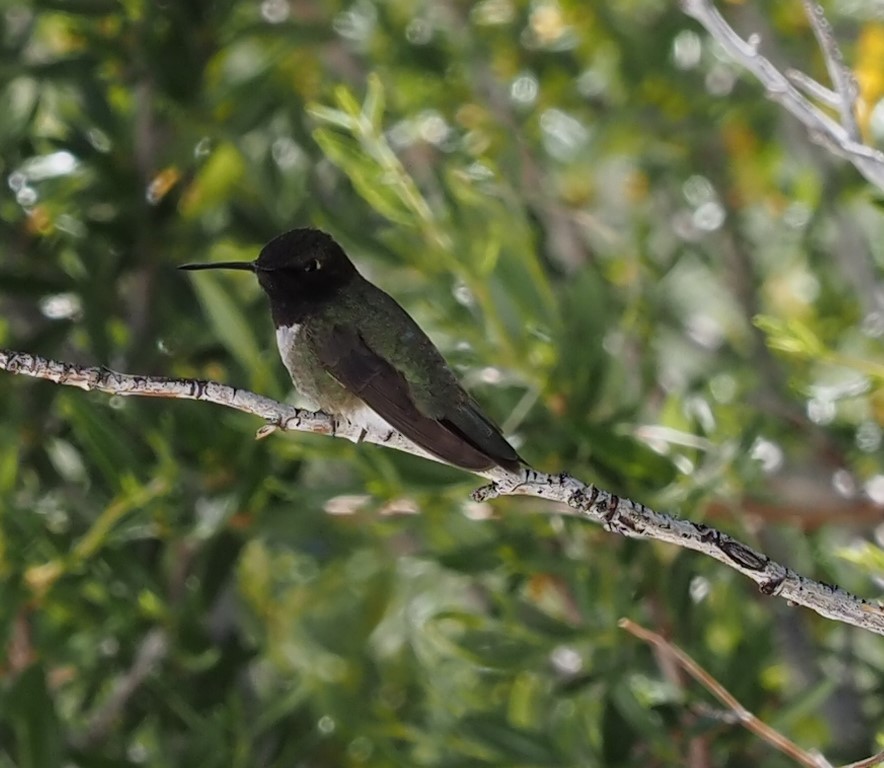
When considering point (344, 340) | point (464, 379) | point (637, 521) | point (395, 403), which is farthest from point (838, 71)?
point (464, 379)

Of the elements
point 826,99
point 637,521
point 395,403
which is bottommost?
point 395,403

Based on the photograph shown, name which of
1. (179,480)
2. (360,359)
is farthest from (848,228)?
(179,480)

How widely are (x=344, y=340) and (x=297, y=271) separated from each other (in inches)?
5.2

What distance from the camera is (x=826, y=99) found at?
144cm

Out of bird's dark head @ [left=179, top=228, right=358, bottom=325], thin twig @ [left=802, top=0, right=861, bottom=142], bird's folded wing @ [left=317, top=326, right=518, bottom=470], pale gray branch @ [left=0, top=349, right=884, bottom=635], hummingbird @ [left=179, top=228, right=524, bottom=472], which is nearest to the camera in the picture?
pale gray branch @ [left=0, top=349, right=884, bottom=635]

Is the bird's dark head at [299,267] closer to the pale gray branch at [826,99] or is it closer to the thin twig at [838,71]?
the pale gray branch at [826,99]

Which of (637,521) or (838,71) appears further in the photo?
(838,71)

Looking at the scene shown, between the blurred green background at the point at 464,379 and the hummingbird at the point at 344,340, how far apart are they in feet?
0.39

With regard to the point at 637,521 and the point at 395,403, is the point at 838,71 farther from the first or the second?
the point at 395,403

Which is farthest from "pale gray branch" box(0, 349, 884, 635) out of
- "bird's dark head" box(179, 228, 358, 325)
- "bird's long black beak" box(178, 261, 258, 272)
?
"bird's dark head" box(179, 228, 358, 325)

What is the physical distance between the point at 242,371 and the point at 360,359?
21.4 inches

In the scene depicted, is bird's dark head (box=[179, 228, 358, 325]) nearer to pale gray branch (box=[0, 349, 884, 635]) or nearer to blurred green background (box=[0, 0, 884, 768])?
blurred green background (box=[0, 0, 884, 768])

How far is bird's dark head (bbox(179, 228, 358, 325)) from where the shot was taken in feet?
6.58

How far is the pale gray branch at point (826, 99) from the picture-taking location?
137cm
